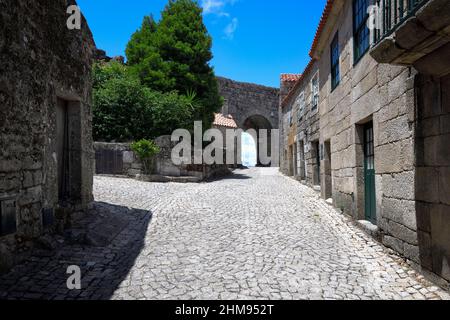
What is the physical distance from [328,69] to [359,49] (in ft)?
7.60

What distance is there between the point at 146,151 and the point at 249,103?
1700cm

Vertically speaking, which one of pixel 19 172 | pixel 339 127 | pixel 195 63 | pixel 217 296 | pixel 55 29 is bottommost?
pixel 217 296

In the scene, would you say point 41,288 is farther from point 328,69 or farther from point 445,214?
point 328,69

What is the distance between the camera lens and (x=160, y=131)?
13539 millimetres

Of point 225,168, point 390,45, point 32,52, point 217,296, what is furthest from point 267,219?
point 225,168

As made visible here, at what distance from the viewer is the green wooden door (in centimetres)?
545

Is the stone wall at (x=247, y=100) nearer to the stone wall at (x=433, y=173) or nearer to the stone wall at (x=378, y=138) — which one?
the stone wall at (x=378, y=138)

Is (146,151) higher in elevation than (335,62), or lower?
lower

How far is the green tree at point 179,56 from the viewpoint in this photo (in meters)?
15.1

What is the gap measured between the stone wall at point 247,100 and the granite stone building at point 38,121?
2076cm

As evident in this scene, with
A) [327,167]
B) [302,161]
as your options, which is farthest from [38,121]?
[302,161]

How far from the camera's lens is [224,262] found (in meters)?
3.96

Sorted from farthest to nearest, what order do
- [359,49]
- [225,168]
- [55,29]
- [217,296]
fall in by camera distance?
[225,168], [359,49], [55,29], [217,296]

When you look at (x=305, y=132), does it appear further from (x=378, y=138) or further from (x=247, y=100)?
(x=247, y=100)
